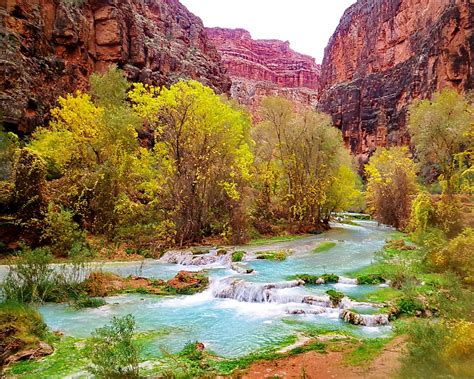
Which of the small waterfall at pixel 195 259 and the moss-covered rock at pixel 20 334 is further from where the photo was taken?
the small waterfall at pixel 195 259

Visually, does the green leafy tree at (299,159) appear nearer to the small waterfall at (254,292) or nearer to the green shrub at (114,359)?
the small waterfall at (254,292)

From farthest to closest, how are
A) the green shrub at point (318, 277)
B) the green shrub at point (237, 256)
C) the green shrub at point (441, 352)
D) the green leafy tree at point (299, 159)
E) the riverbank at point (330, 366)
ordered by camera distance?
the green leafy tree at point (299, 159) → the green shrub at point (237, 256) → the green shrub at point (318, 277) → the riverbank at point (330, 366) → the green shrub at point (441, 352)

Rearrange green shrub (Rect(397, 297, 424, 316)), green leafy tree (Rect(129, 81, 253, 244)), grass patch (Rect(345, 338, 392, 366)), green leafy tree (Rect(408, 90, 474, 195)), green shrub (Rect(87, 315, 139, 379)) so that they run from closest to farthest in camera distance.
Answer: green shrub (Rect(87, 315, 139, 379)) → grass patch (Rect(345, 338, 392, 366)) → green shrub (Rect(397, 297, 424, 316)) → green leafy tree (Rect(129, 81, 253, 244)) → green leafy tree (Rect(408, 90, 474, 195))

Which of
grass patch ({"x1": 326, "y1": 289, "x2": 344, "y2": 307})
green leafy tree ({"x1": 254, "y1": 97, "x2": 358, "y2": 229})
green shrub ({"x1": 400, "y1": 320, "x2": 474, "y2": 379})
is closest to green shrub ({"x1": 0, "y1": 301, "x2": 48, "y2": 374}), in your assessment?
green shrub ({"x1": 400, "y1": 320, "x2": 474, "y2": 379})

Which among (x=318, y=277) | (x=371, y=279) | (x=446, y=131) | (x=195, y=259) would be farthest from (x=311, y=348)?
(x=446, y=131)

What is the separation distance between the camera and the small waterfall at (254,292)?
1050 cm

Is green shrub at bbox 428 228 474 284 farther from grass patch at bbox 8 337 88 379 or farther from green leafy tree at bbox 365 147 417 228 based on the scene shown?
green leafy tree at bbox 365 147 417 228

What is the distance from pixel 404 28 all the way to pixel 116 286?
8145 cm

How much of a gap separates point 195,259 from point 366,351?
10.8 m

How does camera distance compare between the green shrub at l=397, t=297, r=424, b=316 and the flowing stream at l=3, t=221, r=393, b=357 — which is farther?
the green shrub at l=397, t=297, r=424, b=316

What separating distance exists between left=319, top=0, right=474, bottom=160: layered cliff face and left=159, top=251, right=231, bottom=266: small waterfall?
152 feet

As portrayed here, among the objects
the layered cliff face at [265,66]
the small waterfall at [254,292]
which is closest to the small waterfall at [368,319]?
the small waterfall at [254,292]

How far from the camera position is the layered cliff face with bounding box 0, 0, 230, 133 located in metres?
26.7

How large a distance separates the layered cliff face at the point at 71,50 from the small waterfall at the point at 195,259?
671 inches
